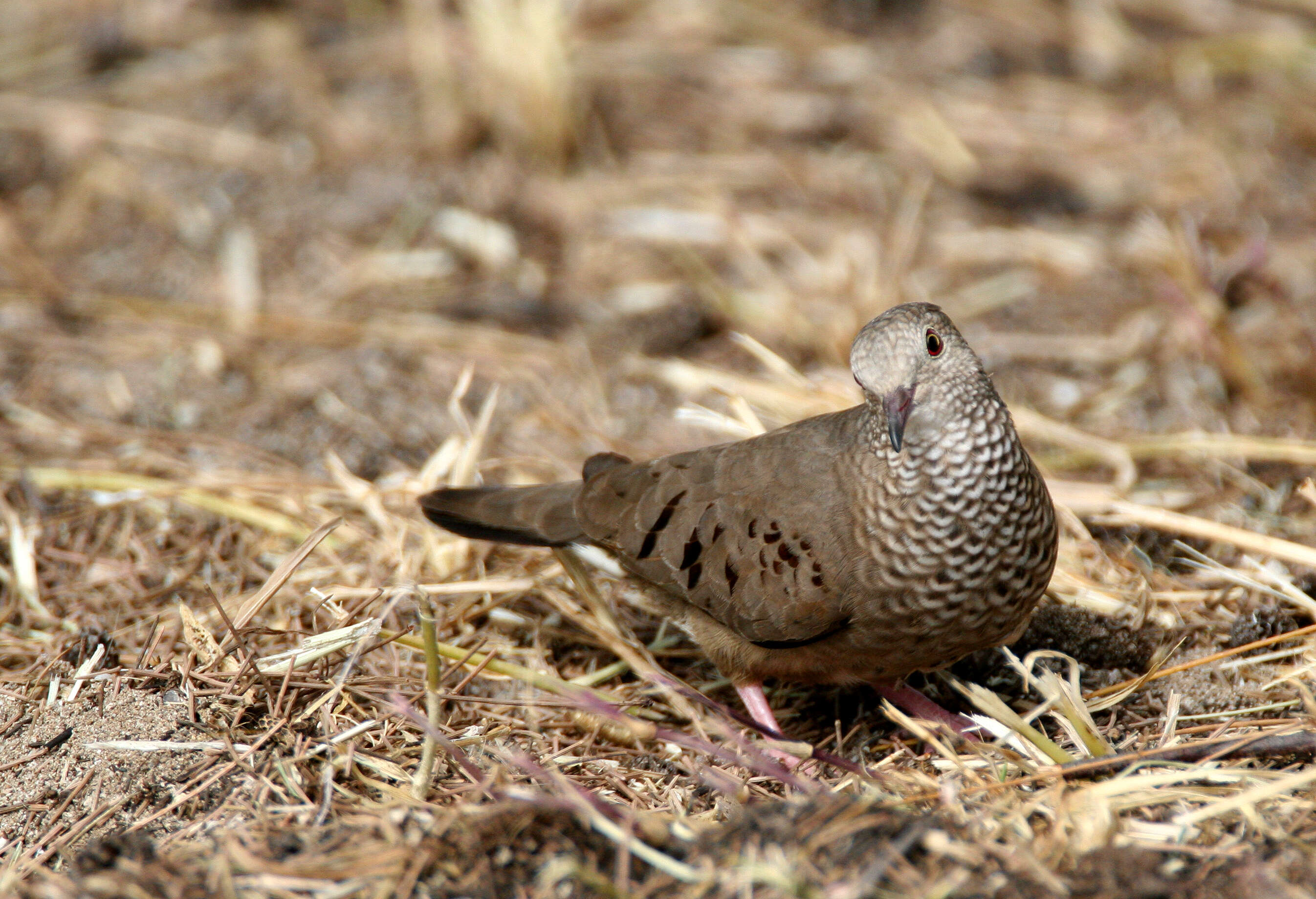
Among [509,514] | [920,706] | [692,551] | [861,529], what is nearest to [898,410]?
[861,529]

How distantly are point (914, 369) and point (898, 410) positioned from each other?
112 mm

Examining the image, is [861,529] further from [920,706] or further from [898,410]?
[920,706]

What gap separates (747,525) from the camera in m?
3.34

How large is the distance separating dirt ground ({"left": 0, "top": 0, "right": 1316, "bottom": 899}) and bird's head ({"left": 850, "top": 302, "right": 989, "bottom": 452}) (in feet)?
2.09

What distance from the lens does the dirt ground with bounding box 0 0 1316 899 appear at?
2.64 metres

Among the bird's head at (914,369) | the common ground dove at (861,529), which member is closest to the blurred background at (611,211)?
the common ground dove at (861,529)

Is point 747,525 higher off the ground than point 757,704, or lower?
higher

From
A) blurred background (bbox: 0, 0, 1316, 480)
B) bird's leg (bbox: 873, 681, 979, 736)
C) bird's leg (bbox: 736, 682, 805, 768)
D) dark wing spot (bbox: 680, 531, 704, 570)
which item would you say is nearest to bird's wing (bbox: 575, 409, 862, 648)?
dark wing spot (bbox: 680, 531, 704, 570)

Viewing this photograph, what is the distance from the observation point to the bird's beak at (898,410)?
2.88 metres

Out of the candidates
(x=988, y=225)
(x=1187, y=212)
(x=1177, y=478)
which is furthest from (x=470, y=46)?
(x=1177, y=478)

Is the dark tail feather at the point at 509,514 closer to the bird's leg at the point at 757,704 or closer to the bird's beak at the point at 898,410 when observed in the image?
the bird's leg at the point at 757,704

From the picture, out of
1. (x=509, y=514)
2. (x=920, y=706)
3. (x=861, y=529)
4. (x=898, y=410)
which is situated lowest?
(x=920, y=706)

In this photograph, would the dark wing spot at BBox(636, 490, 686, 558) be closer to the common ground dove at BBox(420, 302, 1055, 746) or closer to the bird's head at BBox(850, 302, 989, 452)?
the common ground dove at BBox(420, 302, 1055, 746)

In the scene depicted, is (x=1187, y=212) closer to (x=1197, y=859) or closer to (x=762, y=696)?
(x=762, y=696)
